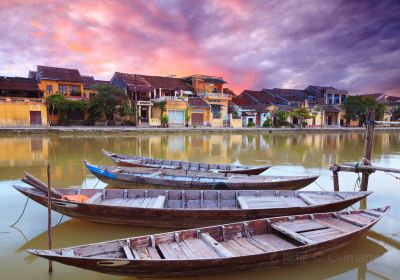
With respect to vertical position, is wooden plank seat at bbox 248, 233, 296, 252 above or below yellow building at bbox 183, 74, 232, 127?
below

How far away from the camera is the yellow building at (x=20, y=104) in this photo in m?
31.2

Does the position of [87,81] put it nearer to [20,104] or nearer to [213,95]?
[20,104]

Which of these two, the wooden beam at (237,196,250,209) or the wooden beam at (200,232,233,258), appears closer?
the wooden beam at (200,232,233,258)

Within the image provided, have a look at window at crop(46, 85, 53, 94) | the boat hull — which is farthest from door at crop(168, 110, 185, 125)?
the boat hull

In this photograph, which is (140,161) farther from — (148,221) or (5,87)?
(5,87)

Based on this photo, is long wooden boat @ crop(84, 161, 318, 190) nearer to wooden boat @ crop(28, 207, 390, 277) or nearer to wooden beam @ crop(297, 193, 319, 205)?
wooden beam @ crop(297, 193, 319, 205)

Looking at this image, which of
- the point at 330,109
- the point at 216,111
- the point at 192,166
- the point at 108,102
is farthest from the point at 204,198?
the point at 330,109

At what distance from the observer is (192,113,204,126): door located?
39.9 m

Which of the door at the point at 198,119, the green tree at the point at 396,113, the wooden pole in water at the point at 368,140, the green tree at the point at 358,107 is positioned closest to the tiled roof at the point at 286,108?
the green tree at the point at 358,107

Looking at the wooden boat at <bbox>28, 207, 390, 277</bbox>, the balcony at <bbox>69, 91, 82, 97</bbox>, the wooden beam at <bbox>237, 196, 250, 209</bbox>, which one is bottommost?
the wooden boat at <bbox>28, 207, 390, 277</bbox>

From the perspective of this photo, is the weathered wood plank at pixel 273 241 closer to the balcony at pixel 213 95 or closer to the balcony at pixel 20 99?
the balcony at pixel 20 99

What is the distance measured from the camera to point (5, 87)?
3234 cm

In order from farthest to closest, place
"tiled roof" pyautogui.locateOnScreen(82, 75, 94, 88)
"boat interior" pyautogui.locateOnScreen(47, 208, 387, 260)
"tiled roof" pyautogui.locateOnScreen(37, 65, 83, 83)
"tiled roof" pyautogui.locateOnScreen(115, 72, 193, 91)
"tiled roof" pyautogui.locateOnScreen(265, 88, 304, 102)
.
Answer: "tiled roof" pyautogui.locateOnScreen(265, 88, 304, 102)
"tiled roof" pyautogui.locateOnScreen(82, 75, 94, 88)
"tiled roof" pyautogui.locateOnScreen(115, 72, 193, 91)
"tiled roof" pyautogui.locateOnScreen(37, 65, 83, 83)
"boat interior" pyautogui.locateOnScreen(47, 208, 387, 260)

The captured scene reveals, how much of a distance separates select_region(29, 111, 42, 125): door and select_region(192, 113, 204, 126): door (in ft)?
60.5
